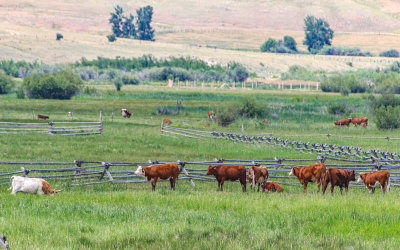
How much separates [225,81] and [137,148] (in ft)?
366

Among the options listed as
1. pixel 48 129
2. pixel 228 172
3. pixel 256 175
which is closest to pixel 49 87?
pixel 48 129

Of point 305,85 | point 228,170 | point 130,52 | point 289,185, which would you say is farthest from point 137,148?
point 130,52

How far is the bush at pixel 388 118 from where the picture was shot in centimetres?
5109

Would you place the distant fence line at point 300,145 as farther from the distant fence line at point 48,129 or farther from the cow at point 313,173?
the cow at point 313,173

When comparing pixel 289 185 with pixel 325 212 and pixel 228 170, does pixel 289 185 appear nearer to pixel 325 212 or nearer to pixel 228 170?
pixel 228 170

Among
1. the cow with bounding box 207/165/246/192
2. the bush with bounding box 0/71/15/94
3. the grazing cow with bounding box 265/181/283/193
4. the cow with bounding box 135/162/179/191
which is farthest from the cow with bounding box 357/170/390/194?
the bush with bounding box 0/71/15/94

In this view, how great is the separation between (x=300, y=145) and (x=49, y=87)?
45.0 meters

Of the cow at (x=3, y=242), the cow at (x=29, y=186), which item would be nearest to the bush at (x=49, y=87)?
the cow at (x=29, y=186)

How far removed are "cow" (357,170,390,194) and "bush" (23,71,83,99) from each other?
61.1 meters

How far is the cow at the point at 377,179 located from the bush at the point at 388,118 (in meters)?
31.3

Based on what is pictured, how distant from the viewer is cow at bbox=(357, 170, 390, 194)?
803 inches

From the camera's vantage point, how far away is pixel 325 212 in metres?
15.7

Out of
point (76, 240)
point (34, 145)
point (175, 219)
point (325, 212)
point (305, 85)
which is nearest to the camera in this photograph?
point (76, 240)

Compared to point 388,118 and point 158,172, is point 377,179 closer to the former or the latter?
point 158,172
